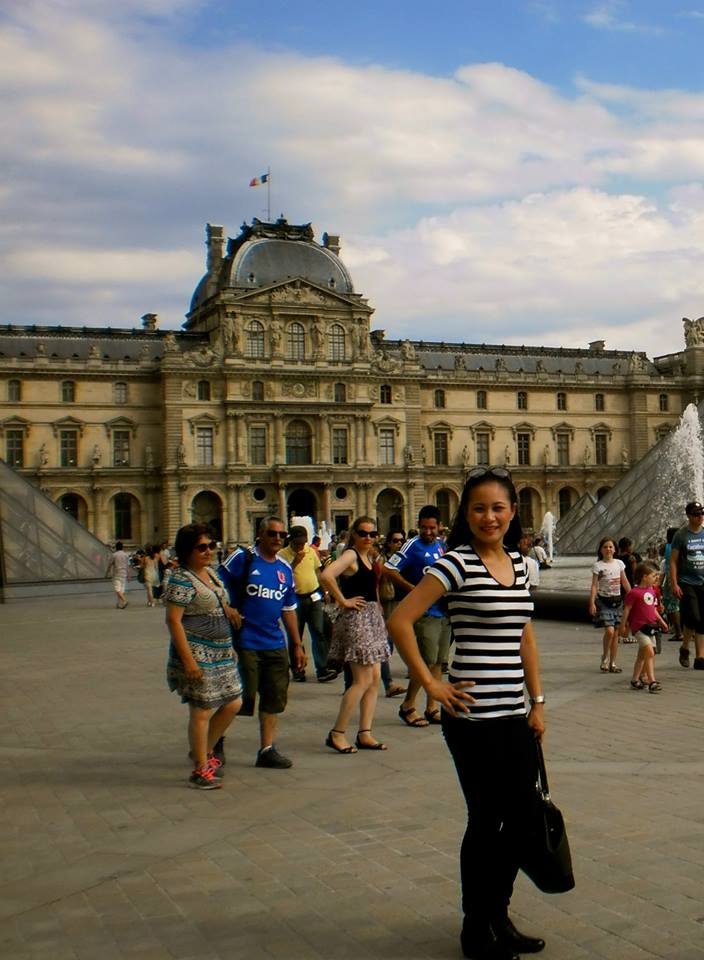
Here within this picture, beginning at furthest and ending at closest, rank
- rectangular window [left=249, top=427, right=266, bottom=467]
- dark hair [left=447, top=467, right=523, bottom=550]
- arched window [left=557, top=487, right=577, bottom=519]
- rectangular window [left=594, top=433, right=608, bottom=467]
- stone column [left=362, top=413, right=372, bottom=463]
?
rectangular window [left=594, top=433, right=608, bottom=467] → arched window [left=557, top=487, right=577, bottom=519] → stone column [left=362, top=413, right=372, bottom=463] → rectangular window [left=249, top=427, right=266, bottom=467] → dark hair [left=447, top=467, right=523, bottom=550]

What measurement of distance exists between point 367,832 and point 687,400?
64397 mm

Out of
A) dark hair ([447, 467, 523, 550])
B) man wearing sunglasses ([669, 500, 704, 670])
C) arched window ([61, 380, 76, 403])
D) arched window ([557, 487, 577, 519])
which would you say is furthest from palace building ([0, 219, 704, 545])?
dark hair ([447, 467, 523, 550])

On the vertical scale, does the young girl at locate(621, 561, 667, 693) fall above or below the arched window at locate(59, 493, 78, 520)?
below

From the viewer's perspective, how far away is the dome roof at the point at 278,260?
184ft

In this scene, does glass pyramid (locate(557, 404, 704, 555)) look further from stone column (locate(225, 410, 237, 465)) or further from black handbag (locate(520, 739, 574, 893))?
stone column (locate(225, 410, 237, 465))

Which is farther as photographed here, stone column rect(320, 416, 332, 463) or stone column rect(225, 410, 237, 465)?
stone column rect(320, 416, 332, 463)

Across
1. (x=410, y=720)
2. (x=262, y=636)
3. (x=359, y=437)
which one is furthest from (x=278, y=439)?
(x=262, y=636)

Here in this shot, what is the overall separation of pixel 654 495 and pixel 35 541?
52.1 ft

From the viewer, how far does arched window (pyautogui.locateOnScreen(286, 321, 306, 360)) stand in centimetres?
5578

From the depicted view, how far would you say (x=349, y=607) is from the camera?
26.6 feet

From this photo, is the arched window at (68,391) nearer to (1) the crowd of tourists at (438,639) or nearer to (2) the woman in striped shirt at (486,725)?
(1) the crowd of tourists at (438,639)

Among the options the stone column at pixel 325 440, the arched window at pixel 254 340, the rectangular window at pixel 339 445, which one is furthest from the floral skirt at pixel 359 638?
the rectangular window at pixel 339 445

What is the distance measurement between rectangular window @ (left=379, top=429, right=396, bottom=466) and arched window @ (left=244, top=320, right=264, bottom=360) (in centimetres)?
800

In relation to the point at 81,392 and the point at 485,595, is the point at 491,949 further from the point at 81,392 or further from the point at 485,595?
the point at 81,392
